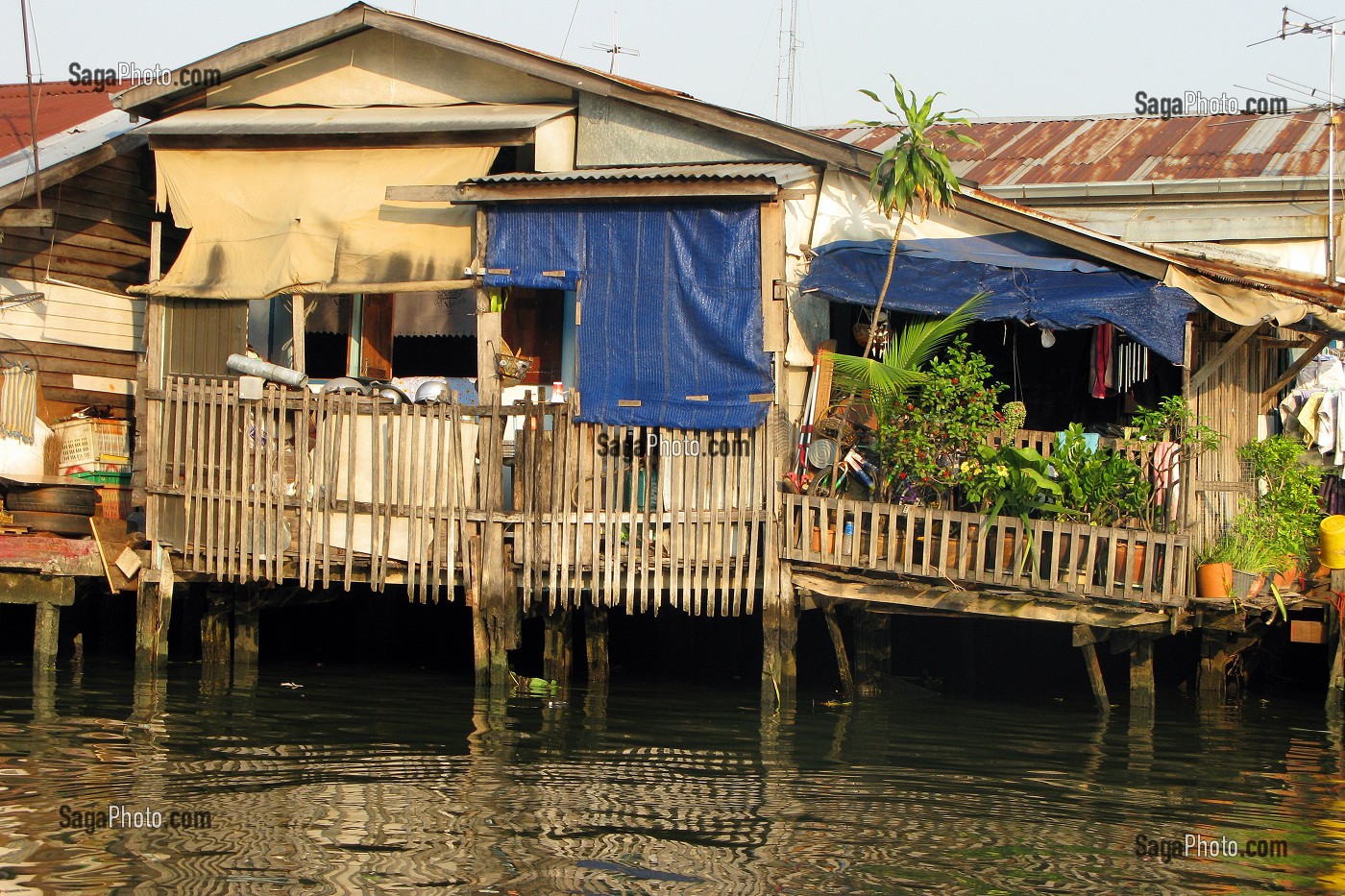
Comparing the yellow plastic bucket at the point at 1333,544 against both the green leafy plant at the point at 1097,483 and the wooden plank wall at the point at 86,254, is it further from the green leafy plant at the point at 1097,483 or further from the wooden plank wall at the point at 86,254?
the wooden plank wall at the point at 86,254

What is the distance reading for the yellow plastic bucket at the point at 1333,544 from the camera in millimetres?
13141

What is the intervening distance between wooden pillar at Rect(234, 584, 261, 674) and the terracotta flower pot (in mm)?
9058

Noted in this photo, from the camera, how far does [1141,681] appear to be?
1329 cm

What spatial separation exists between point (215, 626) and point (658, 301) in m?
5.85

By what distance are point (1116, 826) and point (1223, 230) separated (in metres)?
10.4

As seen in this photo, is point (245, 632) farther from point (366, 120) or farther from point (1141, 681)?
point (1141, 681)

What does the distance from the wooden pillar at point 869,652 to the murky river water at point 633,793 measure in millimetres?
393

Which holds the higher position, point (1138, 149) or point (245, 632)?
point (1138, 149)

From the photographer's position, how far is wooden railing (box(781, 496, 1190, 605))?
1209cm

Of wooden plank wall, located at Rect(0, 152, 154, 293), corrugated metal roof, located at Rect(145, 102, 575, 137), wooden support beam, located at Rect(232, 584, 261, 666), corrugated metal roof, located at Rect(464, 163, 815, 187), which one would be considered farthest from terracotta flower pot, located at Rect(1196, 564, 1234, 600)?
wooden plank wall, located at Rect(0, 152, 154, 293)

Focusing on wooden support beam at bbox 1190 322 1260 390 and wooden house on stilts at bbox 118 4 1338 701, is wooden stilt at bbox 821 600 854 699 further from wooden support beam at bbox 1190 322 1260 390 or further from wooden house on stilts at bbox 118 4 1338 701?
wooden support beam at bbox 1190 322 1260 390

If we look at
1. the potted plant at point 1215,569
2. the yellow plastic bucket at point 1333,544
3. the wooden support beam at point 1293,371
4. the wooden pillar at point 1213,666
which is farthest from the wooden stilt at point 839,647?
the wooden support beam at point 1293,371

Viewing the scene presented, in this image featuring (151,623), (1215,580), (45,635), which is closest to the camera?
(1215,580)

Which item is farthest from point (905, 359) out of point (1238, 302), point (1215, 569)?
point (1215, 569)
